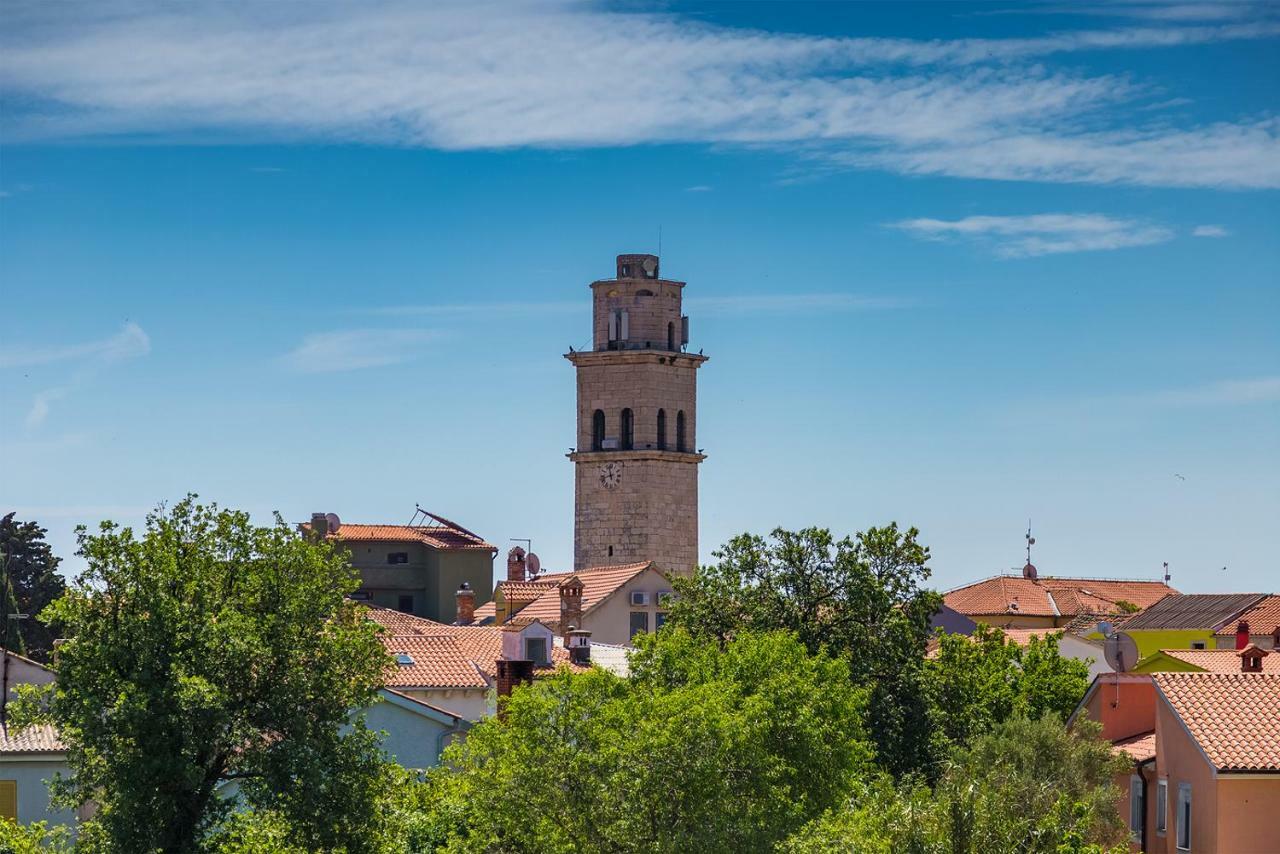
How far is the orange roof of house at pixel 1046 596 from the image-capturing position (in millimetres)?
116125

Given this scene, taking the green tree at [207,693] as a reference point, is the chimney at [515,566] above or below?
above

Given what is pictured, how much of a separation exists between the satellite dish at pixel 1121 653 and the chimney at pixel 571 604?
42644mm

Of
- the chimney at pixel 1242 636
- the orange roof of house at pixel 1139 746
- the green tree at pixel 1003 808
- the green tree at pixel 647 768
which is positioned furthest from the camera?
the chimney at pixel 1242 636

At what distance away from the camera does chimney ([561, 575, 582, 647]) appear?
87.9m

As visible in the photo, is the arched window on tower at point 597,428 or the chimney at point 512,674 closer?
the chimney at point 512,674

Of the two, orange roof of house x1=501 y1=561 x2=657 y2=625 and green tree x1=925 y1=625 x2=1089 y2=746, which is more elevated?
orange roof of house x1=501 y1=561 x2=657 y2=625

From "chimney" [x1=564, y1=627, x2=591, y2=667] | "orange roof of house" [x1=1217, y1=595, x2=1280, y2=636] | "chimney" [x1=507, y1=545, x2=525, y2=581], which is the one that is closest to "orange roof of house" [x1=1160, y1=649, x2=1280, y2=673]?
"chimney" [x1=564, y1=627, x2=591, y2=667]

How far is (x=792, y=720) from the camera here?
4269 cm

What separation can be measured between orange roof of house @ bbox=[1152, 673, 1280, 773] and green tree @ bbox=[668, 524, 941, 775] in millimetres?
15222

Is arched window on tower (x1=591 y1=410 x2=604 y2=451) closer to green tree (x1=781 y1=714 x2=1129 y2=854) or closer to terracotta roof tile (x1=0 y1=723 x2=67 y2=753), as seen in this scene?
terracotta roof tile (x1=0 y1=723 x2=67 y2=753)

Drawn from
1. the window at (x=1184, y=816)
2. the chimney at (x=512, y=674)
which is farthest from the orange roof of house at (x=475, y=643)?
the window at (x=1184, y=816)

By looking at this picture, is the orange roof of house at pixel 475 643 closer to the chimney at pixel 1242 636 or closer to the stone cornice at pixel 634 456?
the chimney at pixel 1242 636

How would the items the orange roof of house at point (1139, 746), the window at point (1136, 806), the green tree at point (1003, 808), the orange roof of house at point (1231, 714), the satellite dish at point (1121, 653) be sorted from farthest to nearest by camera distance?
the satellite dish at point (1121, 653) → the orange roof of house at point (1139, 746) → the window at point (1136, 806) → the orange roof of house at point (1231, 714) → the green tree at point (1003, 808)

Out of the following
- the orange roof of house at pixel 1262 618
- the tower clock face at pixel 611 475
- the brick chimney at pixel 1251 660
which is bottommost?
Result: the brick chimney at pixel 1251 660
